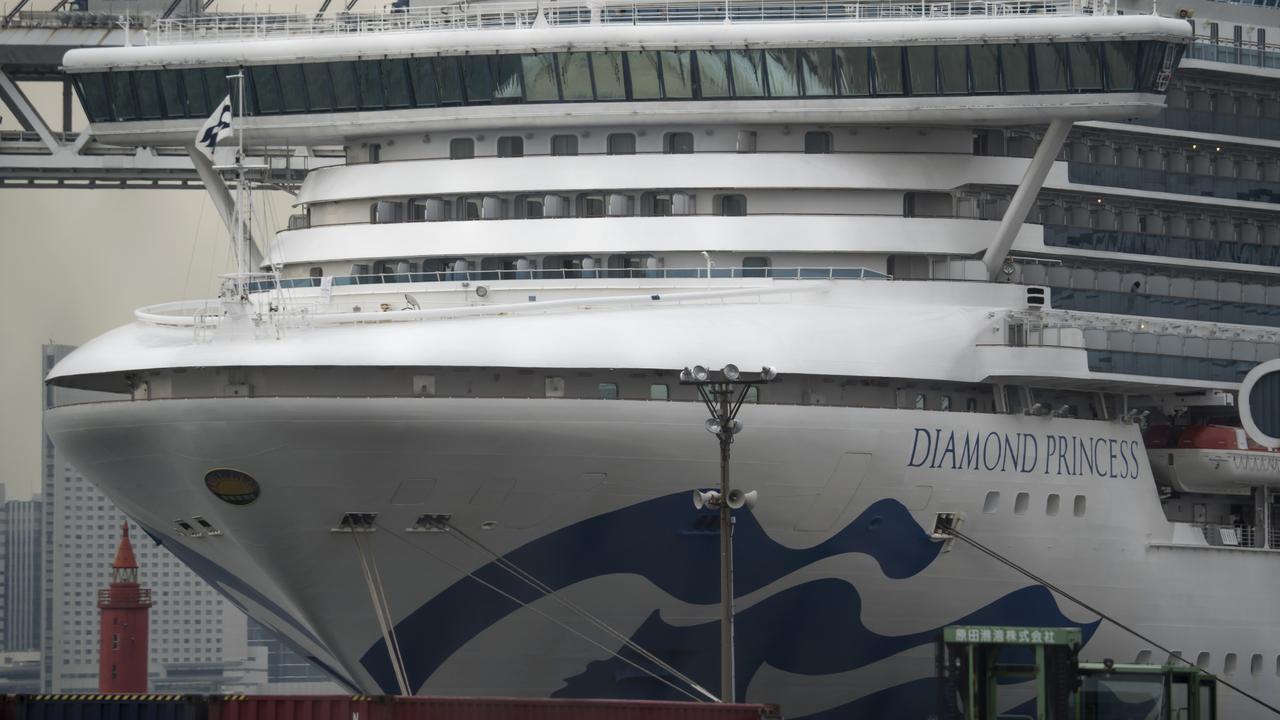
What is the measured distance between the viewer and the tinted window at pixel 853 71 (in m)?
39.8

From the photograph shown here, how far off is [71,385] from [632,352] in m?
9.02

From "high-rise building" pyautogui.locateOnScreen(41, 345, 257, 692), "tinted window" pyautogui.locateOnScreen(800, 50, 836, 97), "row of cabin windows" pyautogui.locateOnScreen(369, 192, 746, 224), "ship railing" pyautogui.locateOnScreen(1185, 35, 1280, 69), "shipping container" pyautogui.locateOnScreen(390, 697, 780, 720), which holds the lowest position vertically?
"high-rise building" pyautogui.locateOnScreen(41, 345, 257, 692)

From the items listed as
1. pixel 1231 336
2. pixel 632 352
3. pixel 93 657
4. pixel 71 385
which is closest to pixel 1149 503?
pixel 1231 336

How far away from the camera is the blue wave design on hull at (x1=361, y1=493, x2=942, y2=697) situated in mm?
36719

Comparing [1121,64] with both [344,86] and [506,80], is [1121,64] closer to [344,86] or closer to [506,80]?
[506,80]

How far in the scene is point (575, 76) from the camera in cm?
3994

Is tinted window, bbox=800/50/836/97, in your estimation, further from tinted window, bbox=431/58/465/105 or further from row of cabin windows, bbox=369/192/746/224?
A: tinted window, bbox=431/58/465/105

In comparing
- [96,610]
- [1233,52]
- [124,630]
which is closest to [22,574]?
[96,610]

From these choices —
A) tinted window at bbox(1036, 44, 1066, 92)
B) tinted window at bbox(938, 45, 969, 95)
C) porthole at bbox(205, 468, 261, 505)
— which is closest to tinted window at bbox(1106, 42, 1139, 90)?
tinted window at bbox(1036, 44, 1066, 92)

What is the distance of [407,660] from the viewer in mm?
38000

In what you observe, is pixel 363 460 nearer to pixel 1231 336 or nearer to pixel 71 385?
pixel 71 385

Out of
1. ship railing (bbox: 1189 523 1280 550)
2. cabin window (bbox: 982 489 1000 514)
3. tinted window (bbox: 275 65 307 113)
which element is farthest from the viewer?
ship railing (bbox: 1189 523 1280 550)

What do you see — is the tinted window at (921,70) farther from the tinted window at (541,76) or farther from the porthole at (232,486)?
the porthole at (232,486)

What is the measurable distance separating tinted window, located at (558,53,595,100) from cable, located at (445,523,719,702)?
305 inches
